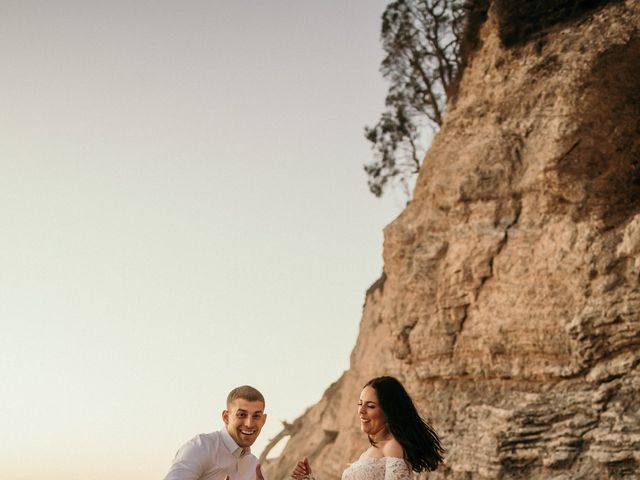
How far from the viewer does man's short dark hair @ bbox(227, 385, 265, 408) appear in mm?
5203

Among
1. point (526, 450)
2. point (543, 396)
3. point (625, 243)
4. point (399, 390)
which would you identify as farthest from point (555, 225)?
point (399, 390)

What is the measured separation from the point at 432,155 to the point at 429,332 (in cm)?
486

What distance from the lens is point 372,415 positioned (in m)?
5.74

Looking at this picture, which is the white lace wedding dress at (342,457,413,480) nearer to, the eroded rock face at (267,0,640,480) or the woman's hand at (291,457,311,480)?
the woman's hand at (291,457,311,480)

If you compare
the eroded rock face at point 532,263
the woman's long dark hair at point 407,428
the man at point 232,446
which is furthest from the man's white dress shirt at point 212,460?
the eroded rock face at point 532,263

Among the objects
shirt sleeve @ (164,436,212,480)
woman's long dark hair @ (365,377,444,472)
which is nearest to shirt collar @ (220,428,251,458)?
shirt sleeve @ (164,436,212,480)

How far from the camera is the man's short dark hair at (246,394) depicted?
5.20 metres

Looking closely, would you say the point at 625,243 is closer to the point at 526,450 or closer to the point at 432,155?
the point at 526,450

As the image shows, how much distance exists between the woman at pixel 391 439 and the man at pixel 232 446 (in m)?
0.46

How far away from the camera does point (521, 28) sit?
59.7 ft

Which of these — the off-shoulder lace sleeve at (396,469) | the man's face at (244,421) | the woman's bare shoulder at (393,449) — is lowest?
the off-shoulder lace sleeve at (396,469)

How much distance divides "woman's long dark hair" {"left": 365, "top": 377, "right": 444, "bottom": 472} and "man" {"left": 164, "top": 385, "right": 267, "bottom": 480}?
972 mm

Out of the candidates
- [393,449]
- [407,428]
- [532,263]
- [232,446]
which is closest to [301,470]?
[232,446]

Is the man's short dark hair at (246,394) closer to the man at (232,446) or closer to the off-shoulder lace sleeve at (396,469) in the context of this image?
the man at (232,446)
